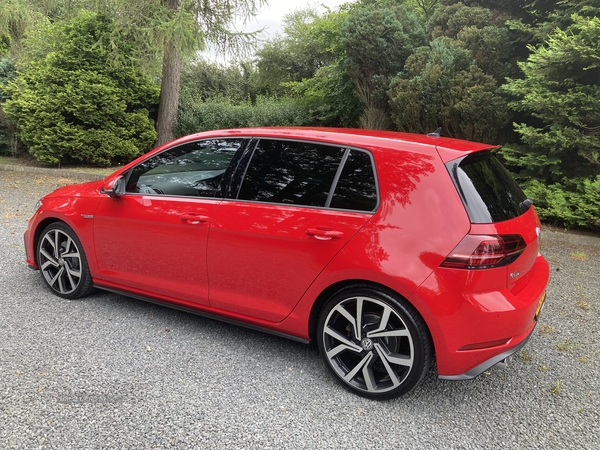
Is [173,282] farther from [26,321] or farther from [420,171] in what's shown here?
[420,171]

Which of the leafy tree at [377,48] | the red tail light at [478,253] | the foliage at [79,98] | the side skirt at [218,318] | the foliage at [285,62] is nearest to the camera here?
the red tail light at [478,253]

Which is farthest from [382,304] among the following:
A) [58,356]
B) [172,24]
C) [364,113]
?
[172,24]

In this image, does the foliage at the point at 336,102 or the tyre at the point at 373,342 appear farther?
the foliage at the point at 336,102

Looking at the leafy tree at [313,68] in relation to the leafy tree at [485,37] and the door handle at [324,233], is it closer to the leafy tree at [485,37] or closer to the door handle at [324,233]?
the leafy tree at [485,37]

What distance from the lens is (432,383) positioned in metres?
3.04

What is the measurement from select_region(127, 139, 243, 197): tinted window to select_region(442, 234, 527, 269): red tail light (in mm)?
1708

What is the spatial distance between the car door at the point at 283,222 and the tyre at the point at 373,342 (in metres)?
0.28

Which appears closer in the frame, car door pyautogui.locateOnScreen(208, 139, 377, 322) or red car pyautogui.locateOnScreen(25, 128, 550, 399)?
red car pyautogui.locateOnScreen(25, 128, 550, 399)

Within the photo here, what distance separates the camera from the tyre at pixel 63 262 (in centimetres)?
402

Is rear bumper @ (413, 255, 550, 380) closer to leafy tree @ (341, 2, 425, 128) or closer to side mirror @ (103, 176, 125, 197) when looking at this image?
side mirror @ (103, 176, 125, 197)

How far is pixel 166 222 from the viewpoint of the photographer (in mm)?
3430

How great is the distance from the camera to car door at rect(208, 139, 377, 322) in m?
2.82

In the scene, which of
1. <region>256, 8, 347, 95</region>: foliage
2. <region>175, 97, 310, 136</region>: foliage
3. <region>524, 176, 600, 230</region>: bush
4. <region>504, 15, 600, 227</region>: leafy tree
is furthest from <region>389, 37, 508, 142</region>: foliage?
<region>256, 8, 347, 95</region>: foliage

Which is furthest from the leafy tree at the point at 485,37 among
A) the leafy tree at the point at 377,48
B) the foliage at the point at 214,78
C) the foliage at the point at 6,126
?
the foliage at the point at 214,78
